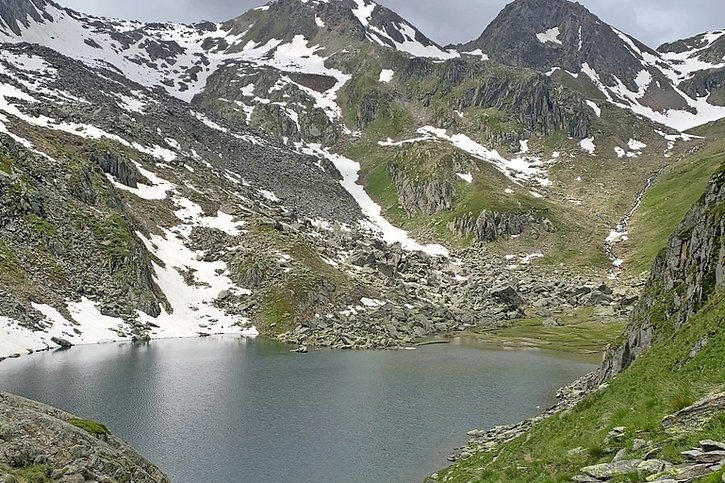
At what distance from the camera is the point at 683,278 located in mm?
36906

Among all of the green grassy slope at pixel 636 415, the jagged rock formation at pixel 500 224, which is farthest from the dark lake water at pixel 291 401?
the jagged rock formation at pixel 500 224

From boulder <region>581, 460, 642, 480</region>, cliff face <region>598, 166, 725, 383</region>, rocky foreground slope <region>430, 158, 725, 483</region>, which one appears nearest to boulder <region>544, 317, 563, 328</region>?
rocky foreground slope <region>430, 158, 725, 483</region>

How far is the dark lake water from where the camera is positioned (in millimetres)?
42531

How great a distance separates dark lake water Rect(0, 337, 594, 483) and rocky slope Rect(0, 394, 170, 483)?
1785 cm

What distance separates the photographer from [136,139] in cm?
17538

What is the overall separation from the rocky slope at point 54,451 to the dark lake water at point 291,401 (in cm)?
1785

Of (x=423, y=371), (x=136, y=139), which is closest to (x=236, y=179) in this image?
(x=136, y=139)

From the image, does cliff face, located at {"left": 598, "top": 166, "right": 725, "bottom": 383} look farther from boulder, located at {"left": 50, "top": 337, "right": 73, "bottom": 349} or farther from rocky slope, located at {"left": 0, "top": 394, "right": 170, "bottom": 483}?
boulder, located at {"left": 50, "top": 337, "right": 73, "bottom": 349}

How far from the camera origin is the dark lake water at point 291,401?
140 feet

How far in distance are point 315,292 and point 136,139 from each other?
88.7 m

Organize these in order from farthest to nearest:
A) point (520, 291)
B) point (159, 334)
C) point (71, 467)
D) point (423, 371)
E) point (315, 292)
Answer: point (520, 291)
point (315, 292)
point (159, 334)
point (423, 371)
point (71, 467)

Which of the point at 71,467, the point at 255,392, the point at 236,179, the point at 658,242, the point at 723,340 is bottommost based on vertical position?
the point at 255,392

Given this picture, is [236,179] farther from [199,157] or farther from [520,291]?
[520,291]

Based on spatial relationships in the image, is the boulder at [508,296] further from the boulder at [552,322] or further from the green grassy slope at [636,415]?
the green grassy slope at [636,415]
